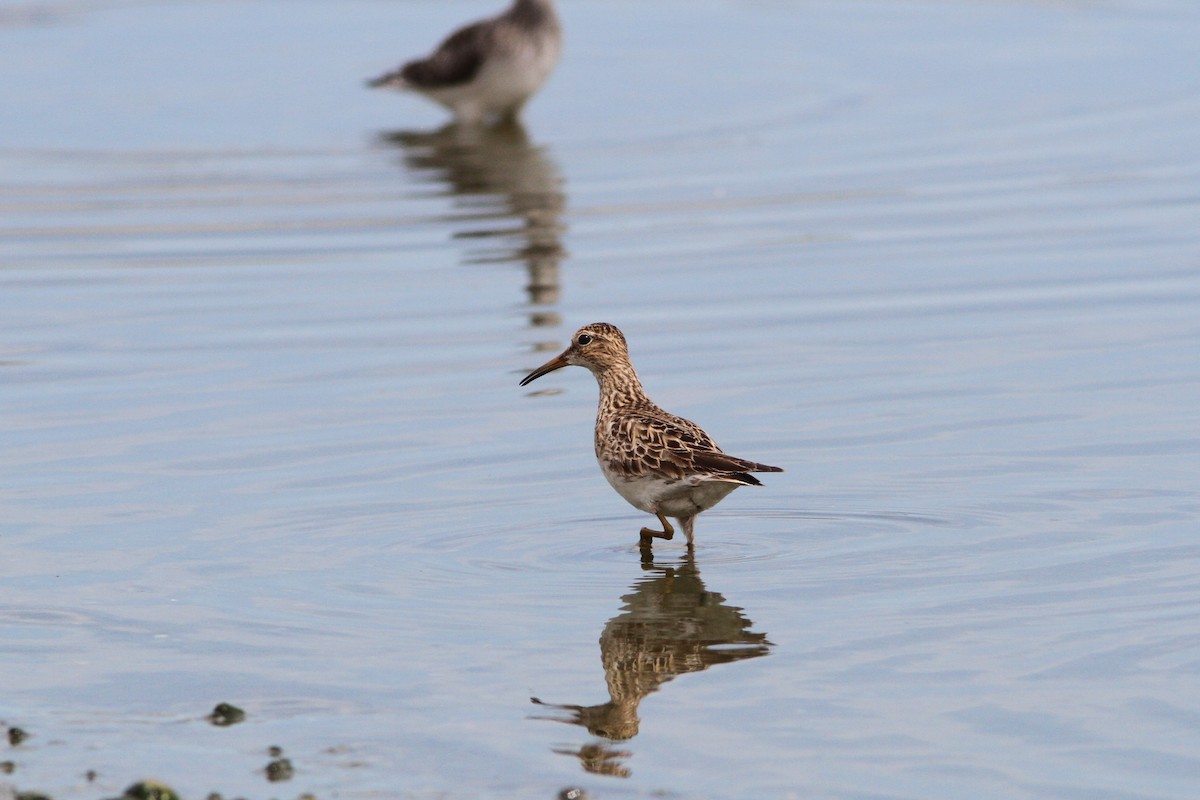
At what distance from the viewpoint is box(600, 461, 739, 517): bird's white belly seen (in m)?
9.33

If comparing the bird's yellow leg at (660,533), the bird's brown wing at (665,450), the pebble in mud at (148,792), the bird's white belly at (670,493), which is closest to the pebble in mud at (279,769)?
the pebble in mud at (148,792)

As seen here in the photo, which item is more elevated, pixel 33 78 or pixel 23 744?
pixel 33 78

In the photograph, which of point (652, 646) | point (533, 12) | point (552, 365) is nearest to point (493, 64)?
point (533, 12)

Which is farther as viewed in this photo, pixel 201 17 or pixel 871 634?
pixel 201 17

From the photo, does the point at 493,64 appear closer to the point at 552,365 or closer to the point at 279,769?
the point at 552,365

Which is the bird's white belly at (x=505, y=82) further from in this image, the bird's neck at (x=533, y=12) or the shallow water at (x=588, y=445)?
the shallow water at (x=588, y=445)

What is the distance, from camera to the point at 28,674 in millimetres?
7879

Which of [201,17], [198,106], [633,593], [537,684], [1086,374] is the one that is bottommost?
[537,684]

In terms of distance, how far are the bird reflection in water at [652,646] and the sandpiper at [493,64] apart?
14.9 m

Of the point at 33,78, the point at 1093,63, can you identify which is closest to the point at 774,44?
the point at 1093,63

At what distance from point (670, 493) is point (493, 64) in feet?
48.7

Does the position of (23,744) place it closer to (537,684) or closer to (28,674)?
(28,674)

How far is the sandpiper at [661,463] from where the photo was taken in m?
9.20

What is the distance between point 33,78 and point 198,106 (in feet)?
13.3
